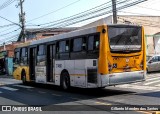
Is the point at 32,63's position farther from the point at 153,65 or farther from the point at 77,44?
the point at 153,65

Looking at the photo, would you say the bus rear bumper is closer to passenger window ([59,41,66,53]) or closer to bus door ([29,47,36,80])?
passenger window ([59,41,66,53])

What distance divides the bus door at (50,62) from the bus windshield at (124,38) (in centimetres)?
547

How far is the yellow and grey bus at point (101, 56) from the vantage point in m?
15.4

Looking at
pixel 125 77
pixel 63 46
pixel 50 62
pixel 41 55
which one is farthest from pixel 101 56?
pixel 41 55

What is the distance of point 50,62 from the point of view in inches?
821

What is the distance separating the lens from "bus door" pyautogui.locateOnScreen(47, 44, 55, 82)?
20352 millimetres

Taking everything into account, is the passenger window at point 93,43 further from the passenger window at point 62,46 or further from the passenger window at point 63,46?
the passenger window at point 62,46

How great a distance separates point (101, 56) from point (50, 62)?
618cm

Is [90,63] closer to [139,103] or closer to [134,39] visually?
[134,39]

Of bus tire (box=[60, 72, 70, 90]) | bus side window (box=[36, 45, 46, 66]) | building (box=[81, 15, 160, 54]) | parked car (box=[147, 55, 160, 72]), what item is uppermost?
building (box=[81, 15, 160, 54])

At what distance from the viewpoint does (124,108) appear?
11.8 meters

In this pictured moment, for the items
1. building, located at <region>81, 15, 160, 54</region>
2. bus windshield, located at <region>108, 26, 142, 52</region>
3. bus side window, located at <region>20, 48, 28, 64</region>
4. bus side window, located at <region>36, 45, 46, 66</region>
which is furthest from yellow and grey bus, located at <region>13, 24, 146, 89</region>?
building, located at <region>81, 15, 160, 54</region>

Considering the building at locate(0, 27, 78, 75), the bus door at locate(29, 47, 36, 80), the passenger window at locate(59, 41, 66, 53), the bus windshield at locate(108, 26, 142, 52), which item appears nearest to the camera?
the bus windshield at locate(108, 26, 142, 52)

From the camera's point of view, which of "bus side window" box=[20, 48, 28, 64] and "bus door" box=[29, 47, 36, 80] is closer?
"bus door" box=[29, 47, 36, 80]
